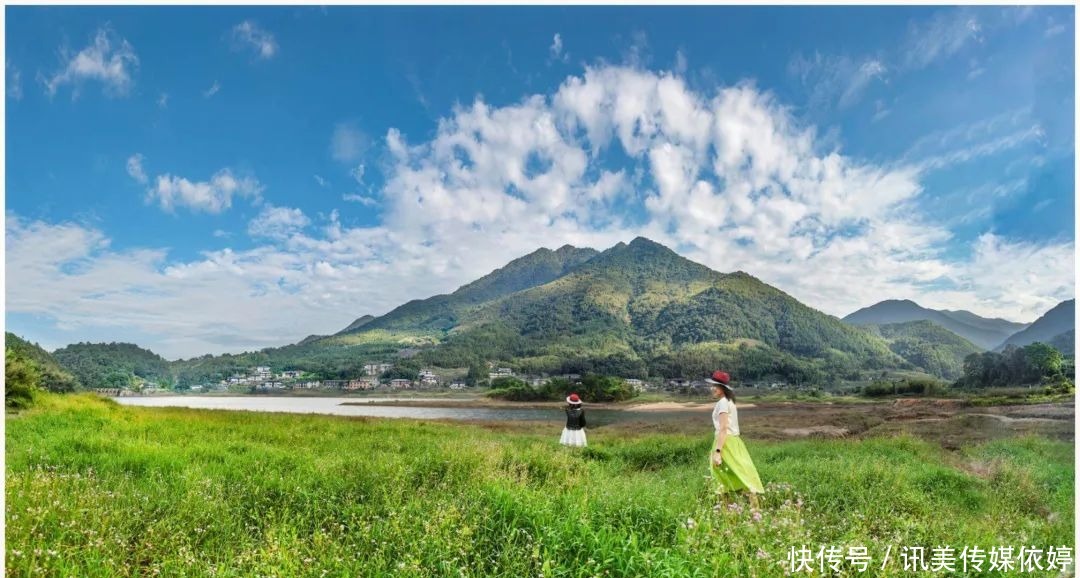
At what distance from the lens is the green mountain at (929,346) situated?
17.8m

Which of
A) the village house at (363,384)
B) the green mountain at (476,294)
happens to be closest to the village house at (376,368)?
the village house at (363,384)

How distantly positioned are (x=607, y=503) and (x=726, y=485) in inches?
82.9

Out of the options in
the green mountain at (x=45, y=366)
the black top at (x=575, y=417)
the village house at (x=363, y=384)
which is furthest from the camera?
the village house at (x=363, y=384)

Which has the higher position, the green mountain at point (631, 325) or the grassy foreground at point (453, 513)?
the green mountain at point (631, 325)

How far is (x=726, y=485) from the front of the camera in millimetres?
6098

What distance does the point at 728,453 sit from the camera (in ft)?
19.8

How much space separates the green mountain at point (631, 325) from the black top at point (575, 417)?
255 inches

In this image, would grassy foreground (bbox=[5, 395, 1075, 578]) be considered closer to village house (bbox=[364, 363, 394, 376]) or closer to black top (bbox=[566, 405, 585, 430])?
black top (bbox=[566, 405, 585, 430])

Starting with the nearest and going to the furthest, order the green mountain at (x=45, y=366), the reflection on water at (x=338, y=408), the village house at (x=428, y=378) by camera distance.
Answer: the green mountain at (x=45, y=366) → the reflection on water at (x=338, y=408) → the village house at (x=428, y=378)

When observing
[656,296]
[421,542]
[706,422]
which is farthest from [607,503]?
[656,296]

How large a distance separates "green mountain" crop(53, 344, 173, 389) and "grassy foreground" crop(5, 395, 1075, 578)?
6.83 m

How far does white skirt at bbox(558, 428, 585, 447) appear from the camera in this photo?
11266 millimetres

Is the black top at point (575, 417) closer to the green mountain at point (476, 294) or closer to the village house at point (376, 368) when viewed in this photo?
the village house at point (376, 368)

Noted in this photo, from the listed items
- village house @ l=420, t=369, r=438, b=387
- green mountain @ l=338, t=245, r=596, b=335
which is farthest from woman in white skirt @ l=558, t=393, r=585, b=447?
green mountain @ l=338, t=245, r=596, b=335
